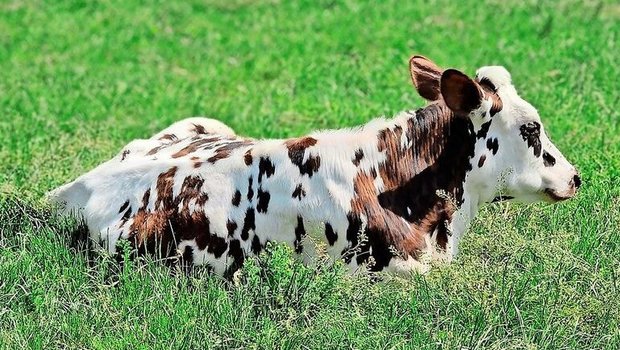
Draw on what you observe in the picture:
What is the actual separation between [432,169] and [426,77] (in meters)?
0.56

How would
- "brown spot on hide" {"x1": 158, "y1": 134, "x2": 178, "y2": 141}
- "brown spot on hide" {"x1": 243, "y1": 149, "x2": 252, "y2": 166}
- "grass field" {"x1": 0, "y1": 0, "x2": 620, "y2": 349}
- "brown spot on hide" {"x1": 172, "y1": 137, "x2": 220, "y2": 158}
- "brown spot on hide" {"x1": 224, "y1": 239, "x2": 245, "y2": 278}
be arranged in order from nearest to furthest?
"grass field" {"x1": 0, "y1": 0, "x2": 620, "y2": 349} < "brown spot on hide" {"x1": 224, "y1": 239, "x2": 245, "y2": 278} < "brown spot on hide" {"x1": 243, "y1": 149, "x2": 252, "y2": 166} < "brown spot on hide" {"x1": 172, "y1": 137, "x2": 220, "y2": 158} < "brown spot on hide" {"x1": 158, "y1": 134, "x2": 178, "y2": 141}

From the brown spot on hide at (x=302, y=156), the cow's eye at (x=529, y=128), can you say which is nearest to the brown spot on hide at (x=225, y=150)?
the brown spot on hide at (x=302, y=156)

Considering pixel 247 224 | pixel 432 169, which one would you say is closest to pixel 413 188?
pixel 432 169

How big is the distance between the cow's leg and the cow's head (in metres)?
1.74

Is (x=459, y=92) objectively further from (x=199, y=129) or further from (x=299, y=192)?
(x=199, y=129)

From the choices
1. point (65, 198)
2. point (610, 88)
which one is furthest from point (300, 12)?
point (65, 198)

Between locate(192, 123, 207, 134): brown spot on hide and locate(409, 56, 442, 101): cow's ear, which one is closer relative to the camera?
locate(409, 56, 442, 101): cow's ear

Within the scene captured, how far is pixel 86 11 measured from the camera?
15609 millimetres

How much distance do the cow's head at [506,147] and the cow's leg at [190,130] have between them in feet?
5.71

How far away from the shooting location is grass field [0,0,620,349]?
6.28 metres

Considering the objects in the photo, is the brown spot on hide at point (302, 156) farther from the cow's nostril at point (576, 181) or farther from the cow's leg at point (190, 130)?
the cow's nostril at point (576, 181)

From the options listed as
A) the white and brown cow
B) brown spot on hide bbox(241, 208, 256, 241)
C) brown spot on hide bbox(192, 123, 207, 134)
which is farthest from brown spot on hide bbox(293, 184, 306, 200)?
brown spot on hide bbox(192, 123, 207, 134)

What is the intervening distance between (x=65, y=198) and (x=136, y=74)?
5.76m

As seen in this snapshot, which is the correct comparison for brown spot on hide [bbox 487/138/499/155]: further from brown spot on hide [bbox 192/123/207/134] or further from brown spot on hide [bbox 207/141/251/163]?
brown spot on hide [bbox 192/123/207/134]
